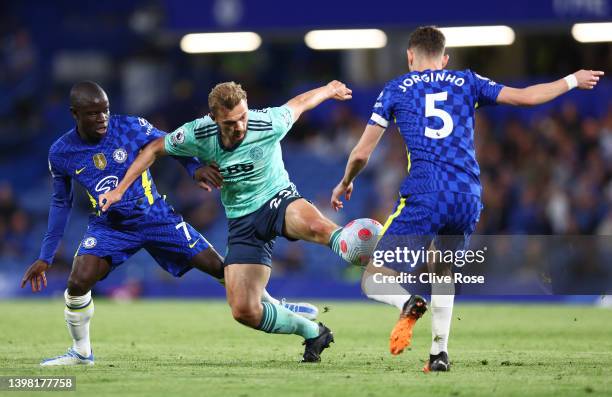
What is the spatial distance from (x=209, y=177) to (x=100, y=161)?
1079 millimetres

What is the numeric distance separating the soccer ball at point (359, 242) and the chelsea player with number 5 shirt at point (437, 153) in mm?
224

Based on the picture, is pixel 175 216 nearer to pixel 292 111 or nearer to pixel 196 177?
pixel 196 177

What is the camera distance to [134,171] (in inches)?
352

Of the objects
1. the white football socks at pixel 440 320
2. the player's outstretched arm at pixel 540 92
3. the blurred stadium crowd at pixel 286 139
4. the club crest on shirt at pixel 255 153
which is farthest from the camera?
the blurred stadium crowd at pixel 286 139

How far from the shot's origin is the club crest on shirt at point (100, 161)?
927 cm

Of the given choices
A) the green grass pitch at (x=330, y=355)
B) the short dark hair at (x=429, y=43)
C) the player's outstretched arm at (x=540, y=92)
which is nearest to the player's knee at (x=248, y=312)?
the green grass pitch at (x=330, y=355)

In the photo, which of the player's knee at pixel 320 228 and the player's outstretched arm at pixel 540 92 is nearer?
the player's outstretched arm at pixel 540 92

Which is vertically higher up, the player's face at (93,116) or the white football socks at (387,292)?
the player's face at (93,116)

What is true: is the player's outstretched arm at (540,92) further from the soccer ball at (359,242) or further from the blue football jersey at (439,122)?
the soccer ball at (359,242)

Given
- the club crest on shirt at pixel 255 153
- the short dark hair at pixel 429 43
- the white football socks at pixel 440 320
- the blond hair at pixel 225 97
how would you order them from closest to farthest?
the white football socks at pixel 440 320 < the short dark hair at pixel 429 43 < the blond hair at pixel 225 97 < the club crest on shirt at pixel 255 153

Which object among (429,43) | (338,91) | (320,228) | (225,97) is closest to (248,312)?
(320,228)

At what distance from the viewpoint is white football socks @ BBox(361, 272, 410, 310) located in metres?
8.05

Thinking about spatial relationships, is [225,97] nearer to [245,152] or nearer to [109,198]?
[245,152]

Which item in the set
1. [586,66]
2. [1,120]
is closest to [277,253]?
[586,66]
